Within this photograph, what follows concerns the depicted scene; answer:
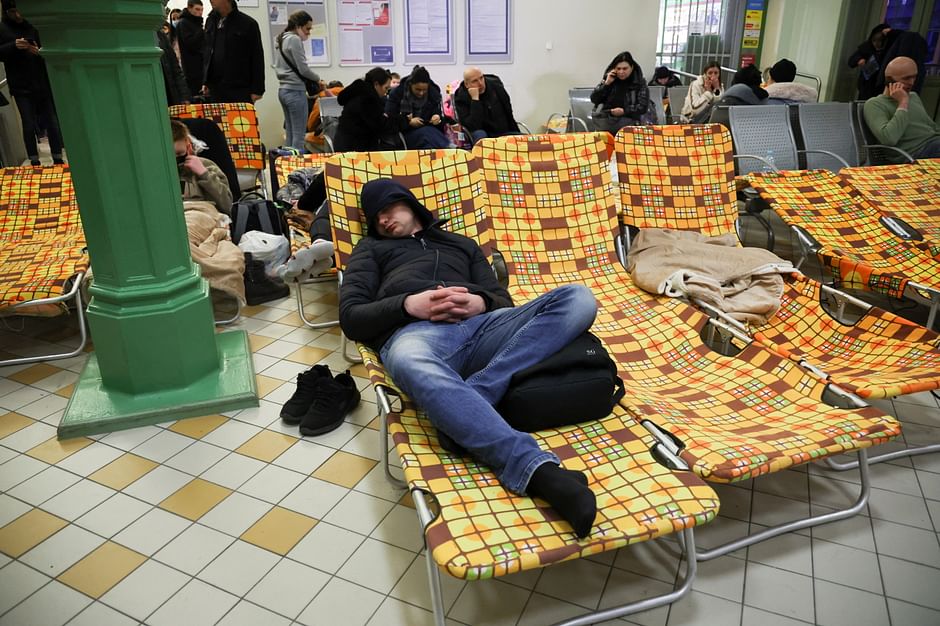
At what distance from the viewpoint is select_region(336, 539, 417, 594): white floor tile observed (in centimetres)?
173

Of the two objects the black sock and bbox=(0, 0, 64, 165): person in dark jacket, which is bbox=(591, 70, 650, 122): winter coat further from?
the black sock

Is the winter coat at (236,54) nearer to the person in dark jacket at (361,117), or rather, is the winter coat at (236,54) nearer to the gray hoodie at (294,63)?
the gray hoodie at (294,63)

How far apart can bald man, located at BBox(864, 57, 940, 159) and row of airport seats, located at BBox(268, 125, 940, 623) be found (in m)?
2.18

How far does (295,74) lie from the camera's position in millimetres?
6156

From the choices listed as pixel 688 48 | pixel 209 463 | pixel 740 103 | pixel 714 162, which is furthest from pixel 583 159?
pixel 688 48

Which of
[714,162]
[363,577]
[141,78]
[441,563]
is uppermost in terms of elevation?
[141,78]

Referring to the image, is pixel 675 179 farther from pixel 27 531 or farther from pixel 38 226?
pixel 38 226

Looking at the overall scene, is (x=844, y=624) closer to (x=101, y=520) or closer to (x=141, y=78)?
(x=101, y=520)

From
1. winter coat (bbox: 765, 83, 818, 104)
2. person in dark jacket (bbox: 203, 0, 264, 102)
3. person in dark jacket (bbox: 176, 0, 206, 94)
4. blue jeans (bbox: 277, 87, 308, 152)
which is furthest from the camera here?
blue jeans (bbox: 277, 87, 308, 152)

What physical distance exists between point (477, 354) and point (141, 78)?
60.0 inches

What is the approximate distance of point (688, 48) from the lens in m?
9.24

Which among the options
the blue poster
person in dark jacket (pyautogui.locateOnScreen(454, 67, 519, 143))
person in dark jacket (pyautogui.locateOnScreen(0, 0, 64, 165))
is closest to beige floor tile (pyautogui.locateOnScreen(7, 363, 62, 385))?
person in dark jacket (pyautogui.locateOnScreen(0, 0, 64, 165))

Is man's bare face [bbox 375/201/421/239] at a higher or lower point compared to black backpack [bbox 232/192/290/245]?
higher

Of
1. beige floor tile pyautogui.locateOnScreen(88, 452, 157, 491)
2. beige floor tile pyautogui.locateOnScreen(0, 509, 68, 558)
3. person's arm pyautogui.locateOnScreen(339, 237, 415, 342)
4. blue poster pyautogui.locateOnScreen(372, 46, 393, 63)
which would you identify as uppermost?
blue poster pyautogui.locateOnScreen(372, 46, 393, 63)
